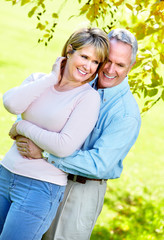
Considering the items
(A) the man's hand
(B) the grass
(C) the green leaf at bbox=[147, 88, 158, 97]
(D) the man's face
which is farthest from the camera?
(B) the grass

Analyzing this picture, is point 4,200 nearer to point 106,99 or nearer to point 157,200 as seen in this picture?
point 106,99

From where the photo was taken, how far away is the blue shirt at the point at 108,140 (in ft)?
8.96

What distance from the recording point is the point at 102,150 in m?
2.75

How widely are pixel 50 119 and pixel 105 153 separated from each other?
17.1 inches

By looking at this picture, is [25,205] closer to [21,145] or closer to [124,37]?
[21,145]

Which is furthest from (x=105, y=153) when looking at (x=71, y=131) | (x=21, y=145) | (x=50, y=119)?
(x=21, y=145)

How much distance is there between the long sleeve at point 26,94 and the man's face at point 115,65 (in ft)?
1.48

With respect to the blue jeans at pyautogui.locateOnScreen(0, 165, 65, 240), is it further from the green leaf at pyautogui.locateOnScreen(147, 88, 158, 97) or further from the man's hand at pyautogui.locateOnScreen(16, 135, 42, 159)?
the green leaf at pyautogui.locateOnScreen(147, 88, 158, 97)

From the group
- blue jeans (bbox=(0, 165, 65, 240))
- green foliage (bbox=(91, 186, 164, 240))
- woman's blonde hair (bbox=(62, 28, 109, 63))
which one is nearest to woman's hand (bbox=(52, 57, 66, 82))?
woman's blonde hair (bbox=(62, 28, 109, 63))

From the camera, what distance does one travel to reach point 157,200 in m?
6.28

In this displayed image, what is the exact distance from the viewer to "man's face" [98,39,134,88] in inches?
116

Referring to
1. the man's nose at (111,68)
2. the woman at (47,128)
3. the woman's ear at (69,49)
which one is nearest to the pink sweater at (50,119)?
the woman at (47,128)

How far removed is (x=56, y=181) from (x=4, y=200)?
0.37 m

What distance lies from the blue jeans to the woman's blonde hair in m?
0.91
